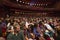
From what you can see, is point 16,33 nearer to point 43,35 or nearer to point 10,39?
point 10,39

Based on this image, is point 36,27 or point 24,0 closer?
point 36,27

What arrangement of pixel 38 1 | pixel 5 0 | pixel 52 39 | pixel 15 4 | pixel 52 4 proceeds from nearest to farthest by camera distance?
pixel 52 39, pixel 5 0, pixel 15 4, pixel 38 1, pixel 52 4

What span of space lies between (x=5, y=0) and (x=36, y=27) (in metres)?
9.52

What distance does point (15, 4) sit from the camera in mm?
19656

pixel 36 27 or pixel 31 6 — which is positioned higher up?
pixel 36 27

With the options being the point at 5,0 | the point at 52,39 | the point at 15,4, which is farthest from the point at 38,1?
the point at 52,39

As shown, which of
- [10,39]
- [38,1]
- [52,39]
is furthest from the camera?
[38,1]

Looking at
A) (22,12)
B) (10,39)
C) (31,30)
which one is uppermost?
(10,39)

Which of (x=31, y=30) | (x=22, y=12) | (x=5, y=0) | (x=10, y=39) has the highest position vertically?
(x=10, y=39)

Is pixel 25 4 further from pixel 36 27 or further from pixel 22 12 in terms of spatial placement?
pixel 36 27

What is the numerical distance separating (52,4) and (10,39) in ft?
57.4

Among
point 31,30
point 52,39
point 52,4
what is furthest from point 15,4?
point 52,39

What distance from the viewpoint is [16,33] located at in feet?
18.1

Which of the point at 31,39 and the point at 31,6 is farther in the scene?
the point at 31,6
